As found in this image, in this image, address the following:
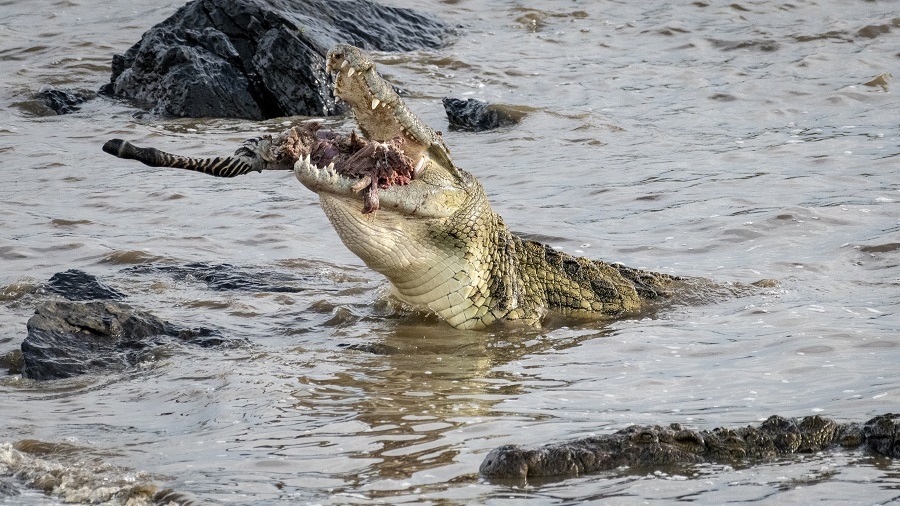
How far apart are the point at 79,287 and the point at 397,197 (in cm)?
187

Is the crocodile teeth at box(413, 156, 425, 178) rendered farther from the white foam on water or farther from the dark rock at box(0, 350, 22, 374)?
the white foam on water

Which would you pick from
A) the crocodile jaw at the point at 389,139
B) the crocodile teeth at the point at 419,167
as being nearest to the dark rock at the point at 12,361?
the crocodile jaw at the point at 389,139

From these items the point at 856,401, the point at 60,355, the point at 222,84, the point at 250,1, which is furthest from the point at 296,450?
the point at 250,1

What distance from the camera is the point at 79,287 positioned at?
6047mm

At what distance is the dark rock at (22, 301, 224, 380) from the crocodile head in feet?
2.92

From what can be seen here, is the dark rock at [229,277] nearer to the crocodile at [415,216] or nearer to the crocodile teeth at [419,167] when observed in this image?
the crocodile at [415,216]

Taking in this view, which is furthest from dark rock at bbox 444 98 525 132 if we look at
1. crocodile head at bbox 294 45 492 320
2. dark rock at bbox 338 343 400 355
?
dark rock at bbox 338 343 400 355

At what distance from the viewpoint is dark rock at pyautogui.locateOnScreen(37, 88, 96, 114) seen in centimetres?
1171

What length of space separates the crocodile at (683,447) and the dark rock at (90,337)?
211 centimetres

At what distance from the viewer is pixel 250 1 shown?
12.1 meters

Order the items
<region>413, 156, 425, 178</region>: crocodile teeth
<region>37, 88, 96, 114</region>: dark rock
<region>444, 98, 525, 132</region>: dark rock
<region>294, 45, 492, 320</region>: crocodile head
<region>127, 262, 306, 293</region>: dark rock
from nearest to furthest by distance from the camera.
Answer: <region>294, 45, 492, 320</region>: crocodile head
<region>413, 156, 425, 178</region>: crocodile teeth
<region>127, 262, 306, 293</region>: dark rock
<region>444, 98, 525, 132</region>: dark rock
<region>37, 88, 96, 114</region>: dark rock

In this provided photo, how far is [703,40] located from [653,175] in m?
6.10

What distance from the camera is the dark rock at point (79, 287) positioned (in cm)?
600

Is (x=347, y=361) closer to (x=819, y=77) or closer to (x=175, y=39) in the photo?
(x=175, y=39)
